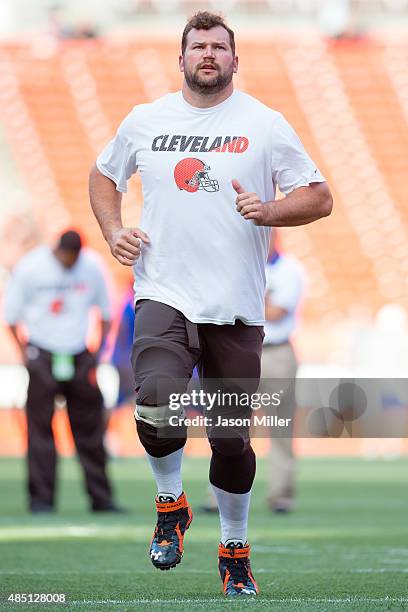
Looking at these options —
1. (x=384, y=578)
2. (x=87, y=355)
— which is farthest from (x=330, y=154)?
(x=384, y=578)

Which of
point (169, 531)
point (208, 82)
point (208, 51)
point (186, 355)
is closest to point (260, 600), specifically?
point (169, 531)

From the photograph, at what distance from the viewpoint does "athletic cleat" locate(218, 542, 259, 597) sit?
551 centimetres

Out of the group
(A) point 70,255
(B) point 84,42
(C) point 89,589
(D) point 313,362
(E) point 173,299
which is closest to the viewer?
(E) point 173,299

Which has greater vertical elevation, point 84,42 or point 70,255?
point 84,42

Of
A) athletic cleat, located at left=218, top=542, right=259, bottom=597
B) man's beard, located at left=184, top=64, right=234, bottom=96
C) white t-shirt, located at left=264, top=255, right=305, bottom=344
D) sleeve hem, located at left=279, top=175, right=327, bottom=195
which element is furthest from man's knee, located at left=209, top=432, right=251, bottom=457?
white t-shirt, located at left=264, top=255, right=305, bottom=344

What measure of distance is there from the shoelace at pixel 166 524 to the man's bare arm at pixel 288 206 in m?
1.13

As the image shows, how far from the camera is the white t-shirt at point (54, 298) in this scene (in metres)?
10.6

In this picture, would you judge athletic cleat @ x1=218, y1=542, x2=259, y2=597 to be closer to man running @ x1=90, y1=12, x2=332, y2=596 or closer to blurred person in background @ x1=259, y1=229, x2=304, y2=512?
man running @ x1=90, y1=12, x2=332, y2=596

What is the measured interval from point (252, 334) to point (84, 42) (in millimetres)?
24098

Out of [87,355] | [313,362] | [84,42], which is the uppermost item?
[84,42]

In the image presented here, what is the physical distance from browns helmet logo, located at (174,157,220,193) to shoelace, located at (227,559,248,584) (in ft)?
4.72

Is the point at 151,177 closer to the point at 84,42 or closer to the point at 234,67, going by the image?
the point at 234,67

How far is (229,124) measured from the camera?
17.7 feet

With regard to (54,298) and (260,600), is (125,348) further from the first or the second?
(260,600)
